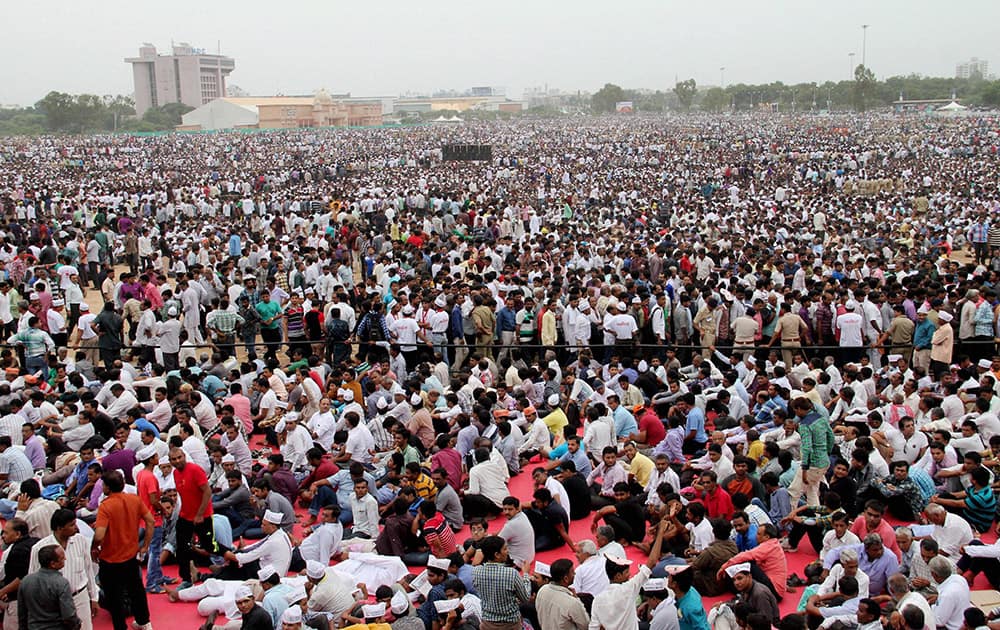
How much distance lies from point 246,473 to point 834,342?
288 inches

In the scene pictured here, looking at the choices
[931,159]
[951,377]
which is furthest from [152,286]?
[931,159]

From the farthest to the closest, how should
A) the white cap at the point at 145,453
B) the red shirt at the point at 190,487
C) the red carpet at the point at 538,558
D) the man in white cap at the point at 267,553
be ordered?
1. the white cap at the point at 145,453
2. the red shirt at the point at 190,487
3. the man in white cap at the point at 267,553
4. the red carpet at the point at 538,558

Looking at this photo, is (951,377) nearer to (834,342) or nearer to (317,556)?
Result: (834,342)

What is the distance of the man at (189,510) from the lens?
6.96 metres

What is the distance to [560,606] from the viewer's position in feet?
18.6

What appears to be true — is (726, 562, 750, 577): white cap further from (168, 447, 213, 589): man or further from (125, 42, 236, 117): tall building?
(125, 42, 236, 117): tall building

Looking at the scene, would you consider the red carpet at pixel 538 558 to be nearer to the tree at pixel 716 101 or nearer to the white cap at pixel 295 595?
the white cap at pixel 295 595

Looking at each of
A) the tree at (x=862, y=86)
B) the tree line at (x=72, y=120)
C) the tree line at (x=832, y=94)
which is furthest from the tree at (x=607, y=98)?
the tree line at (x=72, y=120)

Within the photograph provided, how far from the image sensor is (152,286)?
13188 mm

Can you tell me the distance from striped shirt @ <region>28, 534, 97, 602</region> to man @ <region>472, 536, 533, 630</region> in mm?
2507

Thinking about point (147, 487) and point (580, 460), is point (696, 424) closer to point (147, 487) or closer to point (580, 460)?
point (580, 460)

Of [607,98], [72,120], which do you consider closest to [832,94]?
[607,98]

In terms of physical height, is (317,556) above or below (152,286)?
below

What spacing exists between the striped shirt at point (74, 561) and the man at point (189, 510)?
1.07 m
